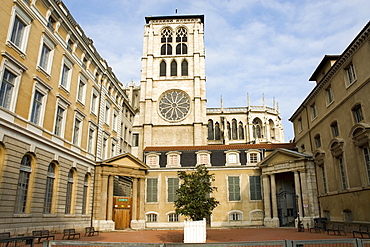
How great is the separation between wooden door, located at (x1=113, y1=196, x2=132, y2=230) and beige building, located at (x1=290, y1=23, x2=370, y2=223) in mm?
16674

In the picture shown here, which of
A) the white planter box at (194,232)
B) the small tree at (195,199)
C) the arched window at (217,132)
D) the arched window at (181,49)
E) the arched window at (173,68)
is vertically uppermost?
the arched window at (181,49)

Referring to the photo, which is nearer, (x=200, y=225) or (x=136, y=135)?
(x=200, y=225)

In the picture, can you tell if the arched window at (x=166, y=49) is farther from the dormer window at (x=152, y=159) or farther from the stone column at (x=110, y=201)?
the stone column at (x=110, y=201)

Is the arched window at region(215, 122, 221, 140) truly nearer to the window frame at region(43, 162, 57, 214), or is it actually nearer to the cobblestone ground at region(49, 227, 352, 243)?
the cobblestone ground at region(49, 227, 352, 243)

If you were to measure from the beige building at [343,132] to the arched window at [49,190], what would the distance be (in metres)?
19.0

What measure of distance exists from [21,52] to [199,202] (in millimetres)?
12321

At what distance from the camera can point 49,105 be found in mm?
18531

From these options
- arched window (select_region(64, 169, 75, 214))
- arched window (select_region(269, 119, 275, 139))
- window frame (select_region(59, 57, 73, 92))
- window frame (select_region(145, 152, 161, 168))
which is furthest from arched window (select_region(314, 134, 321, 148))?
arched window (select_region(269, 119, 275, 139))

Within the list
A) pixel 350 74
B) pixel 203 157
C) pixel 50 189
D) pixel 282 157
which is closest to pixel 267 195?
pixel 282 157

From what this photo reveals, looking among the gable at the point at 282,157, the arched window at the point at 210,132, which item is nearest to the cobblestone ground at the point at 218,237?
the gable at the point at 282,157

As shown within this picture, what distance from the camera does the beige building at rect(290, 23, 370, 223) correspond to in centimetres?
1794

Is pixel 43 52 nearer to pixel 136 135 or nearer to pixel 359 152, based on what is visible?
pixel 359 152

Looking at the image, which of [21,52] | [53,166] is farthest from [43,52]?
[53,166]

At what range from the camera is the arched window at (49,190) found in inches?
717
